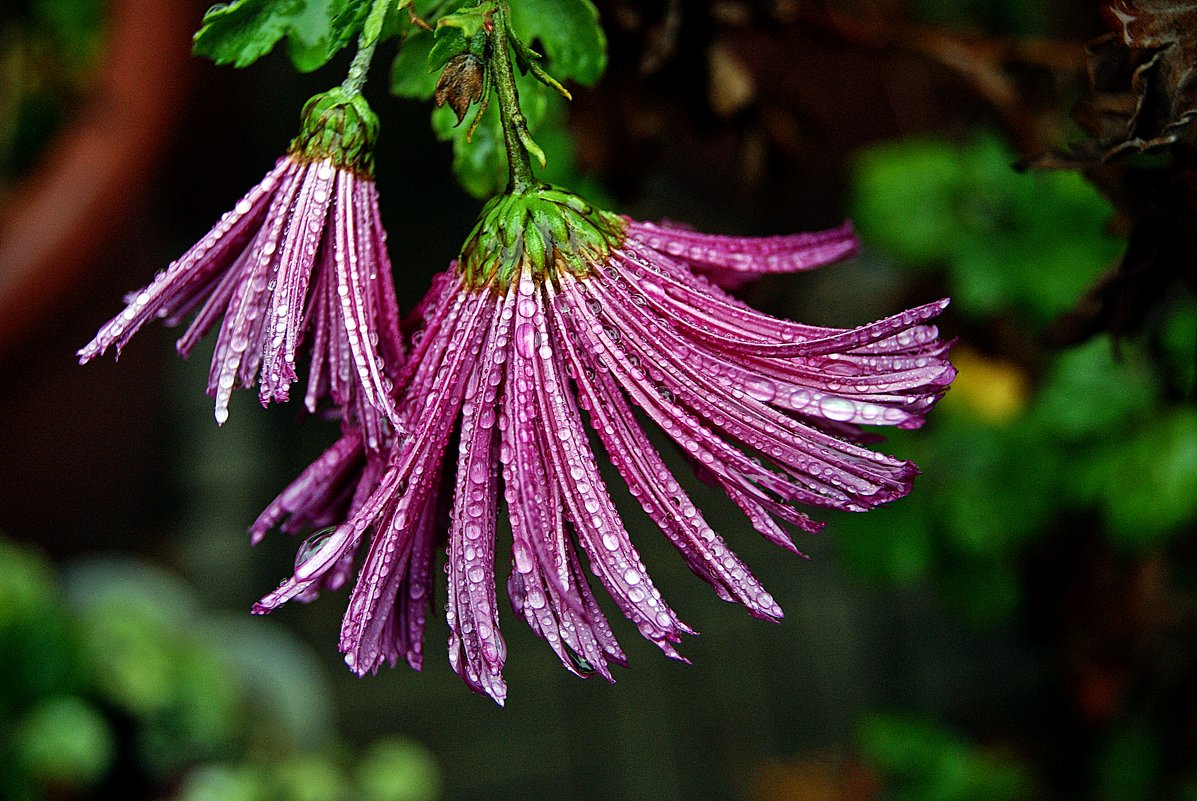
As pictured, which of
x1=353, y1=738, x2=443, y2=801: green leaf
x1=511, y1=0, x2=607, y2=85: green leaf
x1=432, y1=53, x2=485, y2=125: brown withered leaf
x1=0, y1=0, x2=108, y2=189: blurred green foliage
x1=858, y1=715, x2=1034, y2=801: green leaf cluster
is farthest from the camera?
x1=0, y1=0, x2=108, y2=189: blurred green foliage

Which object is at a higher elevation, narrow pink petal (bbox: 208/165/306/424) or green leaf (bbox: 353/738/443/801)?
narrow pink petal (bbox: 208/165/306/424)

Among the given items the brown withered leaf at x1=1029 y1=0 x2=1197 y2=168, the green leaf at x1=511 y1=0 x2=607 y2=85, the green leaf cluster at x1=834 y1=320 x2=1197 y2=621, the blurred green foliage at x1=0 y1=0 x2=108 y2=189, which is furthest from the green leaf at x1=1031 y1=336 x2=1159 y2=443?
the blurred green foliage at x1=0 y1=0 x2=108 y2=189

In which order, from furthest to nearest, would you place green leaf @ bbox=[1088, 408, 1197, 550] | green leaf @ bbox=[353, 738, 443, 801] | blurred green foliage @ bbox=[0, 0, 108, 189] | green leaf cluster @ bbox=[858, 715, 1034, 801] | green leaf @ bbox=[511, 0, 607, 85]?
blurred green foliage @ bbox=[0, 0, 108, 189] → green leaf @ bbox=[353, 738, 443, 801] → green leaf cluster @ bbox=[858, 715, 1034, 801] → green leaf @ bbox=[1088, 408, 1197, 550] → green leaf @ bbox=[511, 0, 607, 85]

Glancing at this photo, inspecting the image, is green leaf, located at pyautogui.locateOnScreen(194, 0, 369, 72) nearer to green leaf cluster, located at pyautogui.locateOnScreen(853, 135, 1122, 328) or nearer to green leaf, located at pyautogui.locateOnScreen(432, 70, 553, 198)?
green leaf, located at pyautogui.locateOnScreen(432, 70, 553, 198)

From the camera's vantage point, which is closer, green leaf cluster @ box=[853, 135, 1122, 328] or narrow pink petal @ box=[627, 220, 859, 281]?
narrow pink petal @ box=[627, 220, 859, 281]

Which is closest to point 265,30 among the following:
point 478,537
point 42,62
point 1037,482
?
point 478,537

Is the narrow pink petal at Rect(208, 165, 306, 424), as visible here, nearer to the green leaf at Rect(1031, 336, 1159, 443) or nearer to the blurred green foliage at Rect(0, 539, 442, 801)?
the green leaf at Rect(1031, 336, 1159, 443)

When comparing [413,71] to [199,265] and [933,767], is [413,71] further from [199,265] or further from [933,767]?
[933,767]

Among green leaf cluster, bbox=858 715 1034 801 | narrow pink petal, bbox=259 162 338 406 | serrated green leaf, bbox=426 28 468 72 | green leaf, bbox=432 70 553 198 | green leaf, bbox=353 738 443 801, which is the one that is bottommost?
green leaf cluster, bbox=858 715 1034 801
